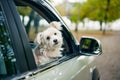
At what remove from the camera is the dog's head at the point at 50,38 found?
10.5 feet

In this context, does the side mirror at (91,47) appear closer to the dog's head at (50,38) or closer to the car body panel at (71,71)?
the car body panel at (71,71)

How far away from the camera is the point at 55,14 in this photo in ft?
10.8

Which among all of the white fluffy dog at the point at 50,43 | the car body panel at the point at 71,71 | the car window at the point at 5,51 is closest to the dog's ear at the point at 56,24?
the white fluffy dog at the point at 50,43

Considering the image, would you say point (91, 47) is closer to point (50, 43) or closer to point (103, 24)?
point (50, 43)

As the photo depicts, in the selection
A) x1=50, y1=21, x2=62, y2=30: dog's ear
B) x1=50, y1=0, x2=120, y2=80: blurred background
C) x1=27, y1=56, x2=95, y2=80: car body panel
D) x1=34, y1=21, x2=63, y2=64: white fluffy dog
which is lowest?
x1=50, y1=0, x2=120, y2=80: blurred background

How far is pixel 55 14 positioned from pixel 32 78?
1.14 metres

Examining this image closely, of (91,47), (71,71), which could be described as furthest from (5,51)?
(91,47)

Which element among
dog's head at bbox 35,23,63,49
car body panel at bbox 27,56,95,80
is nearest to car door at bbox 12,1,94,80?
car body panel at bbox 27,56,95,80

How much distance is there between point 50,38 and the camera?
10.9ft

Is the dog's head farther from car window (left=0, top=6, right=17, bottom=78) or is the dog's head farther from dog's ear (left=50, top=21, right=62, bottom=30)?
car window (left=0, top=6, right=17, bottom=78)

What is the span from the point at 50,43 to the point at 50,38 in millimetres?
81

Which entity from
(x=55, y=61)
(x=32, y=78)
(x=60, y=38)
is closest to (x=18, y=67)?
(x=32, y=78)

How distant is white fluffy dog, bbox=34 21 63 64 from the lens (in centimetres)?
299

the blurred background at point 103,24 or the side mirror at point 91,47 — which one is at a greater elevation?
the side mirror at point 91,47
